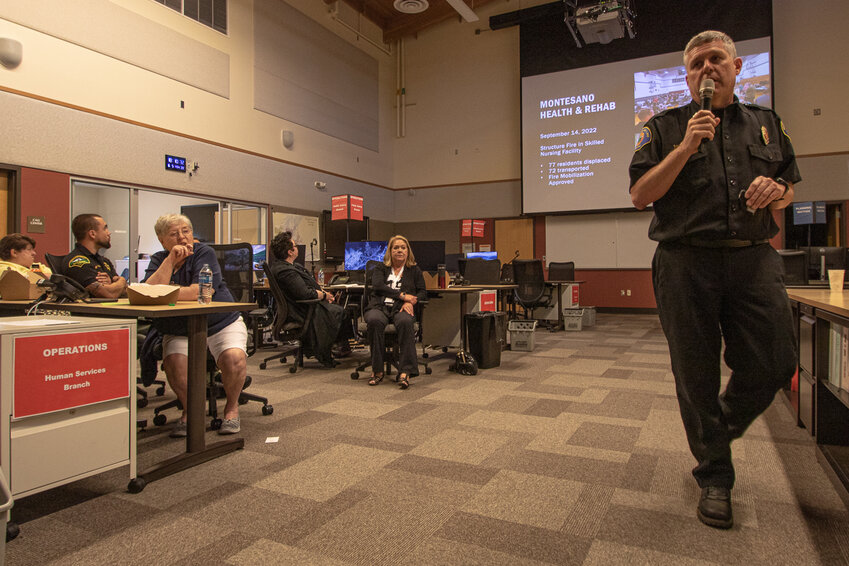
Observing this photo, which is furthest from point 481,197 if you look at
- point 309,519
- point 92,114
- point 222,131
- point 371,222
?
point 309,519

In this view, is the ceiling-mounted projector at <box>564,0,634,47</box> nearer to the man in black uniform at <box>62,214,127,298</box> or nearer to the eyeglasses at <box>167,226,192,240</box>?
the eyeglasses at <box>167,226,192,240</box>

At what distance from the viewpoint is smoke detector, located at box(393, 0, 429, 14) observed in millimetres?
9578

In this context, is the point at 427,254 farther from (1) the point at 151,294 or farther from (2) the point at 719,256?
(2) the point at 719,256

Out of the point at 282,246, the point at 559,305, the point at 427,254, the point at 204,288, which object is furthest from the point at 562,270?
the point at 204,288

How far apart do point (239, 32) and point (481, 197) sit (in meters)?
5.46

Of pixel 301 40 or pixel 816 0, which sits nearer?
pixel 816 0

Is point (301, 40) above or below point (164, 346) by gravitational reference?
above

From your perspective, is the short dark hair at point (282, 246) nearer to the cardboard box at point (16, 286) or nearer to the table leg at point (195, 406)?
the cardboard box at point (16, 286)

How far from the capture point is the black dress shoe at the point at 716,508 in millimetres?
1576

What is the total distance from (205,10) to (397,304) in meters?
5.92

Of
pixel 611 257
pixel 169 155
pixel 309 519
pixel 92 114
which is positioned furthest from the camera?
pixel 611 257

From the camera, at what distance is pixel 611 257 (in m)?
9.57

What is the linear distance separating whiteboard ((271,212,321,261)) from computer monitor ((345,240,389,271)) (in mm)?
2830

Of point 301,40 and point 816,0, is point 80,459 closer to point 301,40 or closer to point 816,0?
point 301,40
